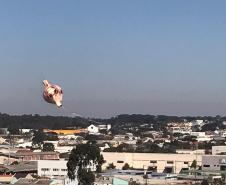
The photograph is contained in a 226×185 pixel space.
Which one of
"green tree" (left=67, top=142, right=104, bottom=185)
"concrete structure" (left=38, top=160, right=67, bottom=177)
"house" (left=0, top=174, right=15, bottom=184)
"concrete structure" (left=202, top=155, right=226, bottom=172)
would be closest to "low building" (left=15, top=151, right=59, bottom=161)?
"concrete structure" (left=38, top=160, right=67, bottom=177)

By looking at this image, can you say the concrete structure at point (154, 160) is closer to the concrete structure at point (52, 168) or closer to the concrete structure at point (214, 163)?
the concrete structure at point (214, 163)

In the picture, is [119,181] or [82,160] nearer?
[82,160]

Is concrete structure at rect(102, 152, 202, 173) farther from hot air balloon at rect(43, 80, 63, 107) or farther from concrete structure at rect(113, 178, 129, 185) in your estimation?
hot air balloon at rect(43, 80, 63, 107)

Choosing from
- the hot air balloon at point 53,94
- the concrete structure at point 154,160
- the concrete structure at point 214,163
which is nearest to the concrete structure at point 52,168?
the concrete structure at point 154,160

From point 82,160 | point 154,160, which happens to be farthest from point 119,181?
point 154,160

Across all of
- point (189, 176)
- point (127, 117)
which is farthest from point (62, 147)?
point (127, 117)

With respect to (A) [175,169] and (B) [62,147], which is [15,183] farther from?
(B) [62,147]

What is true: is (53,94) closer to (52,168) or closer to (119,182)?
(119,182)
